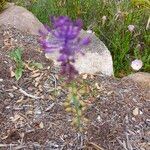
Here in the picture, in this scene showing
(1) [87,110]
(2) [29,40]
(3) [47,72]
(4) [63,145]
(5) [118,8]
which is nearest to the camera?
(4) [63,145]

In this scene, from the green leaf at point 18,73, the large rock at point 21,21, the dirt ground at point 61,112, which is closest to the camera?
the dirt ground at point 61,112

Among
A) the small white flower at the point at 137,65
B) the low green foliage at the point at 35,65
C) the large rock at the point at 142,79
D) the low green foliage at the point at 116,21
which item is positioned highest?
the low green foliage at the point at 116,21

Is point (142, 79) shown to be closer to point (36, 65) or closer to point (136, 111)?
point (136, 111)

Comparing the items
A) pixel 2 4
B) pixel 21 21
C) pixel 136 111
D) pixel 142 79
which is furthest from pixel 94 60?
pixel 2 4

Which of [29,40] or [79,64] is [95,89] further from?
[29,40]

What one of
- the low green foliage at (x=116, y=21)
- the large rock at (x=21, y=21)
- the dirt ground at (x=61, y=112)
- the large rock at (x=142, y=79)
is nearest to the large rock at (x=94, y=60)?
the dirt ground at (x=61, y=112)

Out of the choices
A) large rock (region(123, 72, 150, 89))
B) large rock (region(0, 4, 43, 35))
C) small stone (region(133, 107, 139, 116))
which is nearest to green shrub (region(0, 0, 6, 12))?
large rock (region(0, 4, 43, 35))

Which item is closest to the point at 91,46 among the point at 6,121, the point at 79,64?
the point at 79,64

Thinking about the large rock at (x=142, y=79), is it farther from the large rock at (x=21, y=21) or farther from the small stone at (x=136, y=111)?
the large rock at (x=21, y=21)
